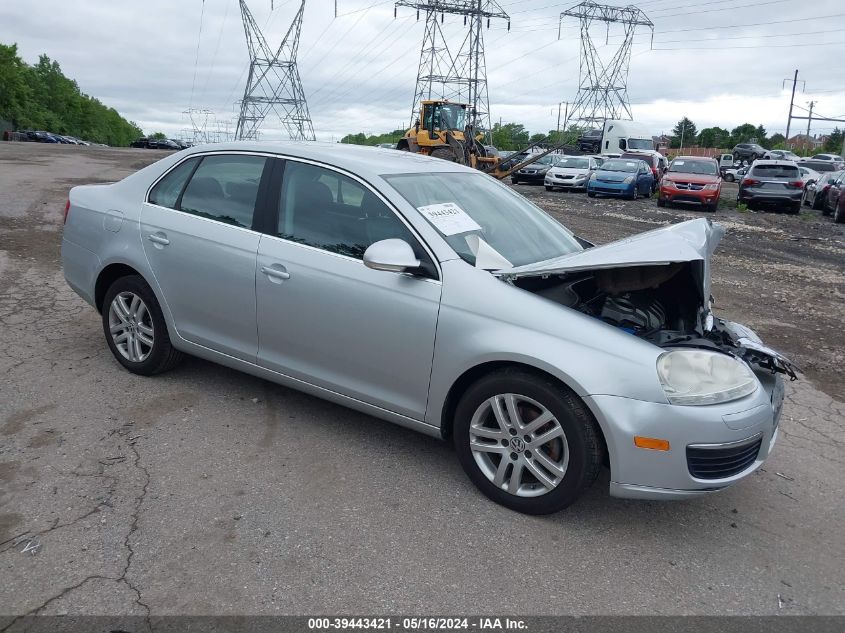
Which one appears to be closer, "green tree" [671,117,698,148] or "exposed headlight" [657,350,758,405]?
"exposed headlight" [657,350,758,405]

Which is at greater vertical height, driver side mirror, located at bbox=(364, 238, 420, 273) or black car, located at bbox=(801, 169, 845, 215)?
black car, located at bbox=(801, 169, 845, 215)

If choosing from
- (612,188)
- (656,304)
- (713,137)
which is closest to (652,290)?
(656,304)

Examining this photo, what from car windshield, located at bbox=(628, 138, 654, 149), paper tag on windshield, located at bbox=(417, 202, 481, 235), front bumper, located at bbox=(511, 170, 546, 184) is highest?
car windshield, located at bbox=(628, 138, 654, 149)

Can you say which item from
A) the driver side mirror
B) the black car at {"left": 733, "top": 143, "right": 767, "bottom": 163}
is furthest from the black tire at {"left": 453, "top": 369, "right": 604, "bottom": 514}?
the black car at {"left": 733, "top": 143, "right": 767, "bottom": 163}

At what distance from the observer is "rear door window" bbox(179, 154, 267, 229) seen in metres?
4.22

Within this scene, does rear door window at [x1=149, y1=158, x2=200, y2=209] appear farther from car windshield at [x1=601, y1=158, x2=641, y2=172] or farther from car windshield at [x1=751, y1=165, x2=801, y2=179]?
car windshield at [x1=601, y1=158, x2=641, y2=172]

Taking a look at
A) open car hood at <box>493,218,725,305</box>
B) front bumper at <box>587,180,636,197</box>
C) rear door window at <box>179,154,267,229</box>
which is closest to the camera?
open car hood at <box>493,218,725,305</box>

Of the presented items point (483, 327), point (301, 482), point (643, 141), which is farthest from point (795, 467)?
point (643, 141)

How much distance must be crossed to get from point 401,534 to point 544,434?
0.80 meters

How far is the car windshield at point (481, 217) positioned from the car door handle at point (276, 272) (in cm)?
77

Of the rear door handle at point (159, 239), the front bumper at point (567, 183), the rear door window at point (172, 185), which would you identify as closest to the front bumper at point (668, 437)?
the rear door handle at point (159, 239)

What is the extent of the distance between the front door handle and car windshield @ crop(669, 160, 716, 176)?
1930 cm

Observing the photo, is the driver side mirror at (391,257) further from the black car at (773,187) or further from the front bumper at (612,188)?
the front bumper at (612,188)

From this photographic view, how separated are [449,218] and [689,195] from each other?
18.0 meters
